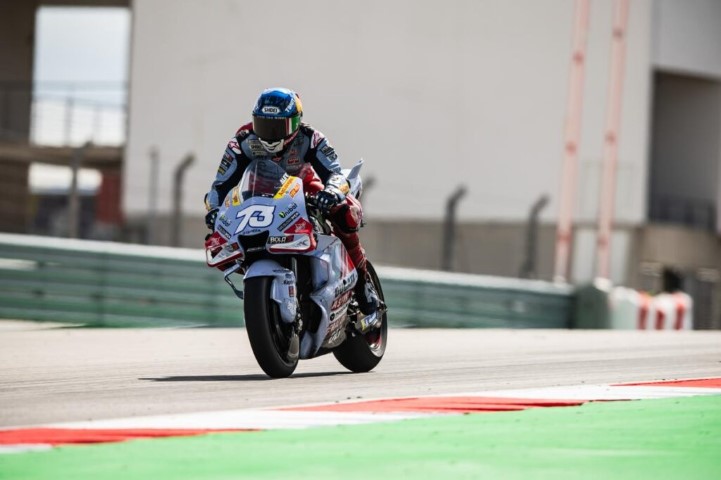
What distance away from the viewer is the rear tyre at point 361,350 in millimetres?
9227

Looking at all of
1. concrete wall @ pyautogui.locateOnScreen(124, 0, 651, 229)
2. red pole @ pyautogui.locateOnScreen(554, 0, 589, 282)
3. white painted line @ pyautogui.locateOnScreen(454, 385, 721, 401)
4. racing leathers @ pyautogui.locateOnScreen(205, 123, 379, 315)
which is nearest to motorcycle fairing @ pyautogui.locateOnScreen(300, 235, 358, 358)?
racing leathers @ pyautogui.locateOnScreen(205, 123, 379, 315)

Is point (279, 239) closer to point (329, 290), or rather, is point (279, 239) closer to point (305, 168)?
point (329, 290)

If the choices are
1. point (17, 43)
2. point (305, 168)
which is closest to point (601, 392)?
point (305, 168)

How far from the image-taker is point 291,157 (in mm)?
8688

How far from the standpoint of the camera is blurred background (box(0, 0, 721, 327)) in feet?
91.7

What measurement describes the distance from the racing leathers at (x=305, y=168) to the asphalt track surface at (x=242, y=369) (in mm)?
889

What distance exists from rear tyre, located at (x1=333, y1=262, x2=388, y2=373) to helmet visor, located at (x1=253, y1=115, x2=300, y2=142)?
4.17ft

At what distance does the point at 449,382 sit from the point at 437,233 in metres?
19.4

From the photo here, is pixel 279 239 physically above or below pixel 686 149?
below

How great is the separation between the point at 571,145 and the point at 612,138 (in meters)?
1.63

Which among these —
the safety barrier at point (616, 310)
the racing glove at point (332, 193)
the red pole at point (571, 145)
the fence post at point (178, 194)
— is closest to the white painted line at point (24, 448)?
the racing glove at point (332, 193)

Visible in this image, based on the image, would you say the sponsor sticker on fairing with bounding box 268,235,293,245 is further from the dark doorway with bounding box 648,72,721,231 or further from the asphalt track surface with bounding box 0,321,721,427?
the dark doorway with bounding box 648,72,721,231

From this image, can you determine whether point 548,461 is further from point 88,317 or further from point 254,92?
point 254,92

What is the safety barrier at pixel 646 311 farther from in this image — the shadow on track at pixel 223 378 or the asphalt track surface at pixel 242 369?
the shadow on track at pixel 223 378
